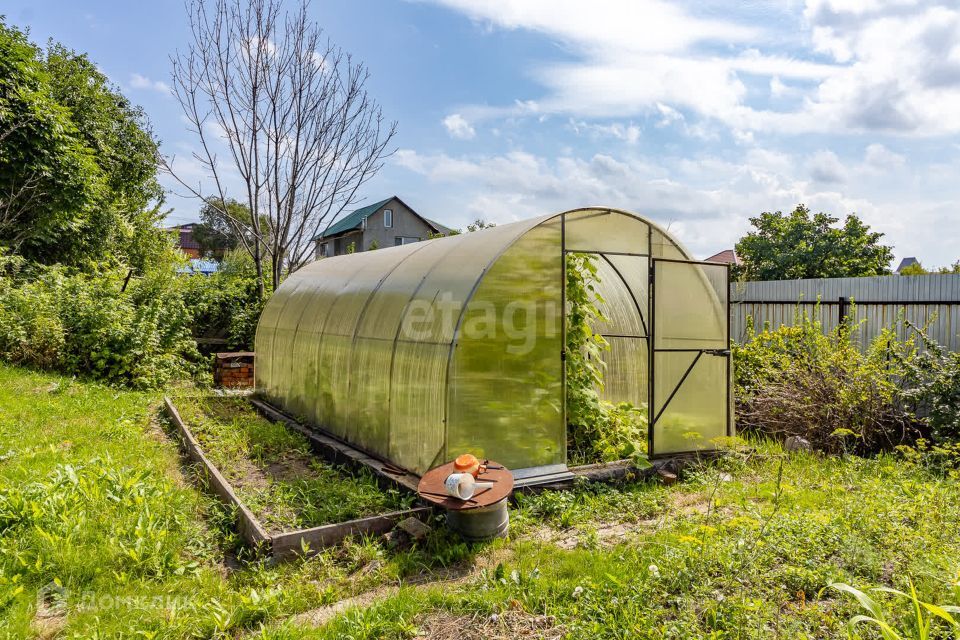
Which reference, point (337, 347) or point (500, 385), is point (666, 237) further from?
point (337, 347)

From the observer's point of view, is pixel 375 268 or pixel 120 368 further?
pixel 120 368

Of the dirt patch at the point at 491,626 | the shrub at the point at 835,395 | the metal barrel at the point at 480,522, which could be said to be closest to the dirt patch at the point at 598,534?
the metal barrel at the point at 480,522

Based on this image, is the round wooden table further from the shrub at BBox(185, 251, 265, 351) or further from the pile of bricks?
the shrub at BBox(185, 251, 265, 351)

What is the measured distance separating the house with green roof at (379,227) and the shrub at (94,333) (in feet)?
76.0

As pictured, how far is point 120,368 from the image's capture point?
10094mm

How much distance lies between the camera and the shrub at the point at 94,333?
10148 mm

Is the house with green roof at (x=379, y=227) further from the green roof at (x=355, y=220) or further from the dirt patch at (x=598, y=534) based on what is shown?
the dirt patch at (x=598, y=534)

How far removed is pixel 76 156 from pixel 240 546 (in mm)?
13640

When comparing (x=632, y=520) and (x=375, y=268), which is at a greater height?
(x=375, y=268)

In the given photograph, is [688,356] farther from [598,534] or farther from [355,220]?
[355,220]

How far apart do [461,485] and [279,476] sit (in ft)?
8.39

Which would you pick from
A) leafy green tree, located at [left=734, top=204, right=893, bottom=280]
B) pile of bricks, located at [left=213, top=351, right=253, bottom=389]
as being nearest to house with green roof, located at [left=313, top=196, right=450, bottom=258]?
leafy green tree, located at [left=734, top=204, right=893, bottom=280]

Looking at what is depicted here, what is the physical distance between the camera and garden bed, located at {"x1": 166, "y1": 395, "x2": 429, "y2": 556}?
168 inches

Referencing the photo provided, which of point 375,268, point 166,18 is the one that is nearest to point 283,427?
point 375,268
